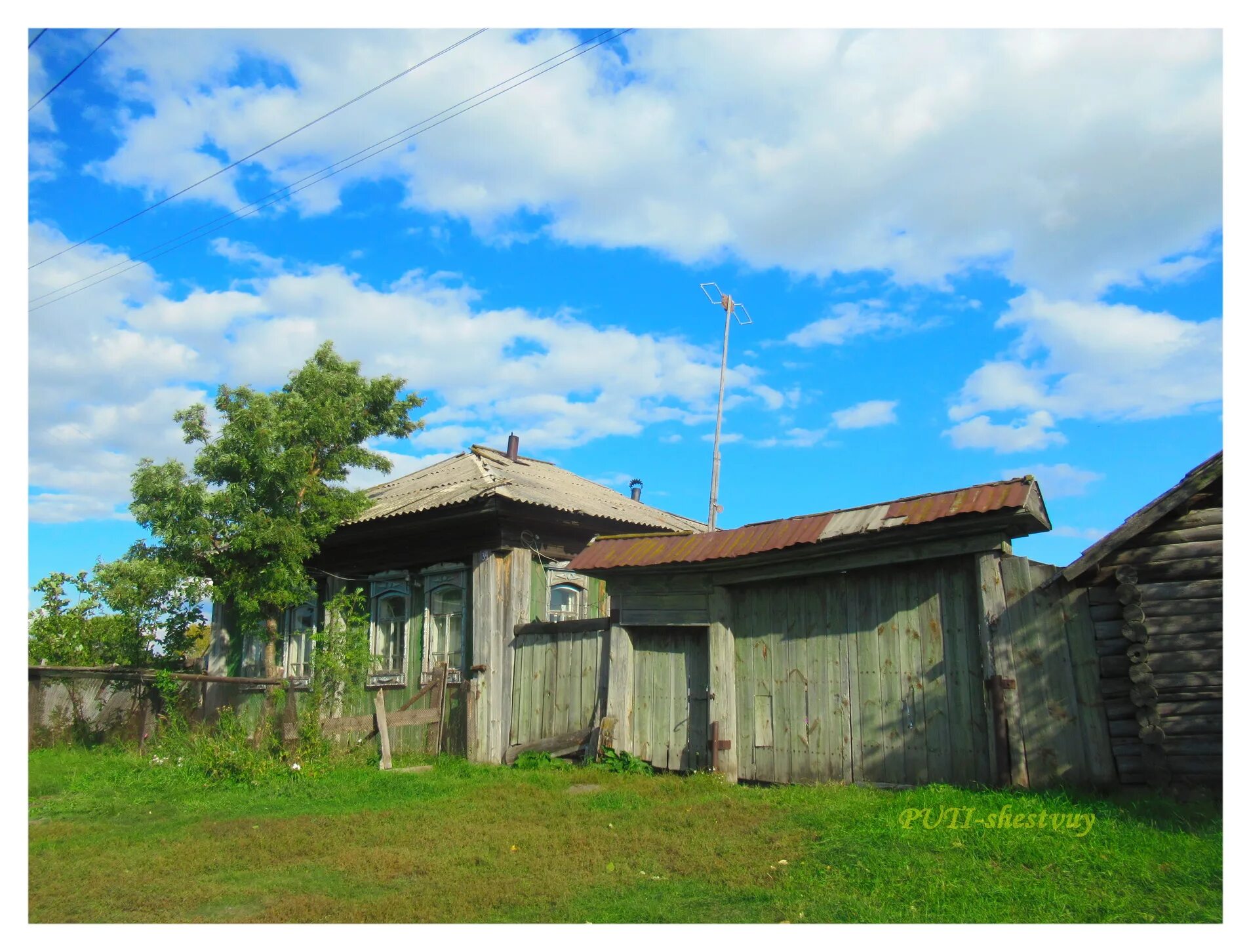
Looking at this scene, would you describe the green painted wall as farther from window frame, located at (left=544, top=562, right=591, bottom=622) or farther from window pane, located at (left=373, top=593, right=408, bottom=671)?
Result: window pane, located at (left=373, top=593, right=408, bottom=671)

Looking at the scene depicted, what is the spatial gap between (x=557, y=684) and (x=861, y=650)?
15.8 feet

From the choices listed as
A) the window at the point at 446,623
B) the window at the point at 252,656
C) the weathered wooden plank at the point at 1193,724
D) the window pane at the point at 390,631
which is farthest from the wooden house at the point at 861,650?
the window at the point at 252,656

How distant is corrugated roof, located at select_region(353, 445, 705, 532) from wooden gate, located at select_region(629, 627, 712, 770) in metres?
2.97

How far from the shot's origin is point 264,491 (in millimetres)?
13383

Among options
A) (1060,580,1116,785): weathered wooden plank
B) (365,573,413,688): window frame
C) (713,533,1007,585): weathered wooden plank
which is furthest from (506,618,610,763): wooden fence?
(1060,580,1116,785): weathered wooden plank

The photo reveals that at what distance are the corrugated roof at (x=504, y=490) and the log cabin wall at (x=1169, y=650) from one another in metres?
7.10

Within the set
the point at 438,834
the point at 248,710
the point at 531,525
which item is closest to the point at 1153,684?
the point at 438,834

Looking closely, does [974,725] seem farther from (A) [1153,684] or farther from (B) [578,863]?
(B) [578,863]

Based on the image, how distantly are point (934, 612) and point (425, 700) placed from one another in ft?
26.9

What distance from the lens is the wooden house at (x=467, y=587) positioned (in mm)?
12672

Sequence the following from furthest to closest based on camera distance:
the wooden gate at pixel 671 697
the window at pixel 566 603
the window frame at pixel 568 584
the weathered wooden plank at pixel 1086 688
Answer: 1. the window at pixel 566 603
2. the window frame at pixel 568 584
3. the wooden gate at pixel 671 697
4. the weathered wooden plank at pixel 1086 688

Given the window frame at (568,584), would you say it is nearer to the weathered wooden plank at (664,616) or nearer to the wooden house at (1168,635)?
the weathered wooden plank at (664,616)

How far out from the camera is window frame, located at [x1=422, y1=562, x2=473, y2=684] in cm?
1326

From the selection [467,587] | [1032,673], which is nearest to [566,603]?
[467,587]
